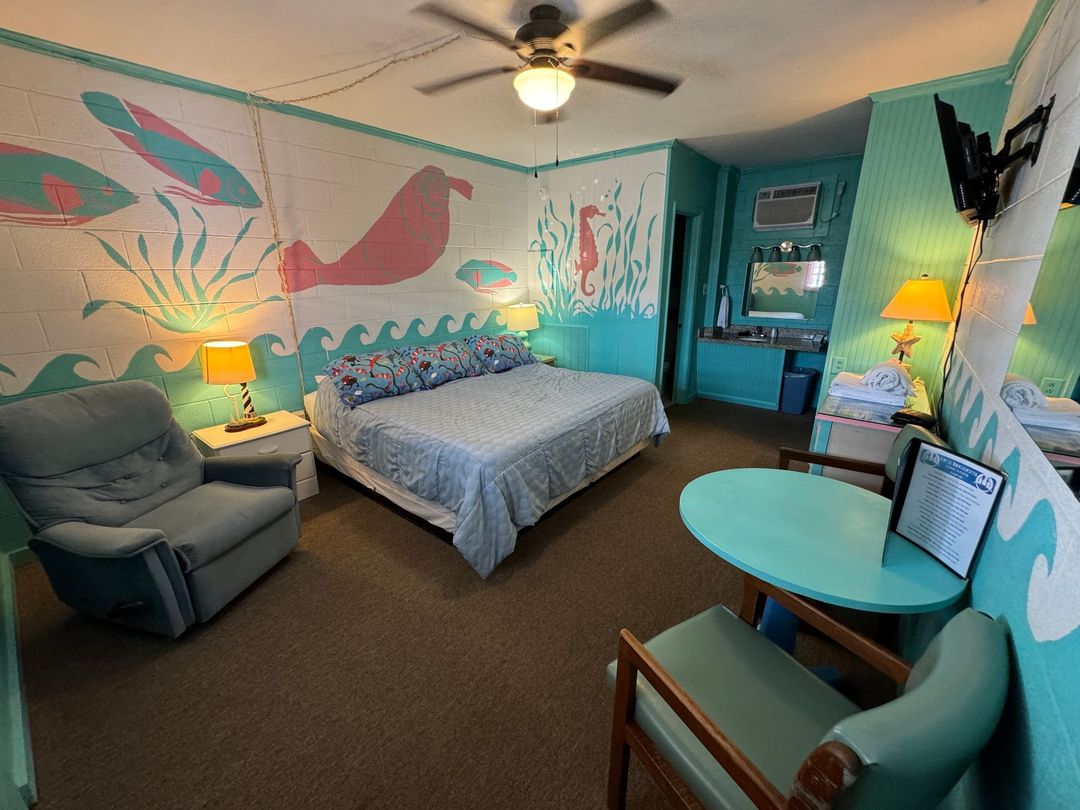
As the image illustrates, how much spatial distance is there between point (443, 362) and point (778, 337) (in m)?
3.59

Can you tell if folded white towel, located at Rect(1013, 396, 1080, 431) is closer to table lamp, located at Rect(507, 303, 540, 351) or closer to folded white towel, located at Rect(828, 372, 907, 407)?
folded white towel, located at Rect(828, 372, 907, 407)

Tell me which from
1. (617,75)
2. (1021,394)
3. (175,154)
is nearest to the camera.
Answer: (1021,394)

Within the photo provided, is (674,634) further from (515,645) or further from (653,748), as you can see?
(515,645)

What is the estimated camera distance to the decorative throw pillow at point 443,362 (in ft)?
11.0

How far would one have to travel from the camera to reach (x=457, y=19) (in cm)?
171

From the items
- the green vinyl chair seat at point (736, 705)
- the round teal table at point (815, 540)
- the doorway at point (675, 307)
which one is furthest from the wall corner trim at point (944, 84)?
the green vinyl chair seat at point (736, 705)

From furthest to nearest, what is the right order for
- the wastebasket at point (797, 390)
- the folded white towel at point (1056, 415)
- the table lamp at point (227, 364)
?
1. the wastebasket at point (797, 390)
2. the table lamp at point (227, 364)
3. the folded white towel at point (1056, 415)

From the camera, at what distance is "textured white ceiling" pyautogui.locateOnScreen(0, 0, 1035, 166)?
182 cm

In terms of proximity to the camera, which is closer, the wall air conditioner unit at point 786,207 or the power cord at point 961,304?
the power cord at point 961,304

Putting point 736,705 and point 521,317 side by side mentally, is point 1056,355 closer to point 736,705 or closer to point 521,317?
point 736,705

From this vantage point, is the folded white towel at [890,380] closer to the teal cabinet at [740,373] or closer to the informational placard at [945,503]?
the informational placard at [945,503]

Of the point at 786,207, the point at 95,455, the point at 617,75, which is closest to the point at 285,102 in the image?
the point at 617,75

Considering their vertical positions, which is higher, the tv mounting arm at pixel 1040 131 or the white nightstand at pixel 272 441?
the tv mounting arm at pixel 1040 131

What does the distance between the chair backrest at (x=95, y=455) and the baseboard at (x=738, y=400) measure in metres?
4.84
